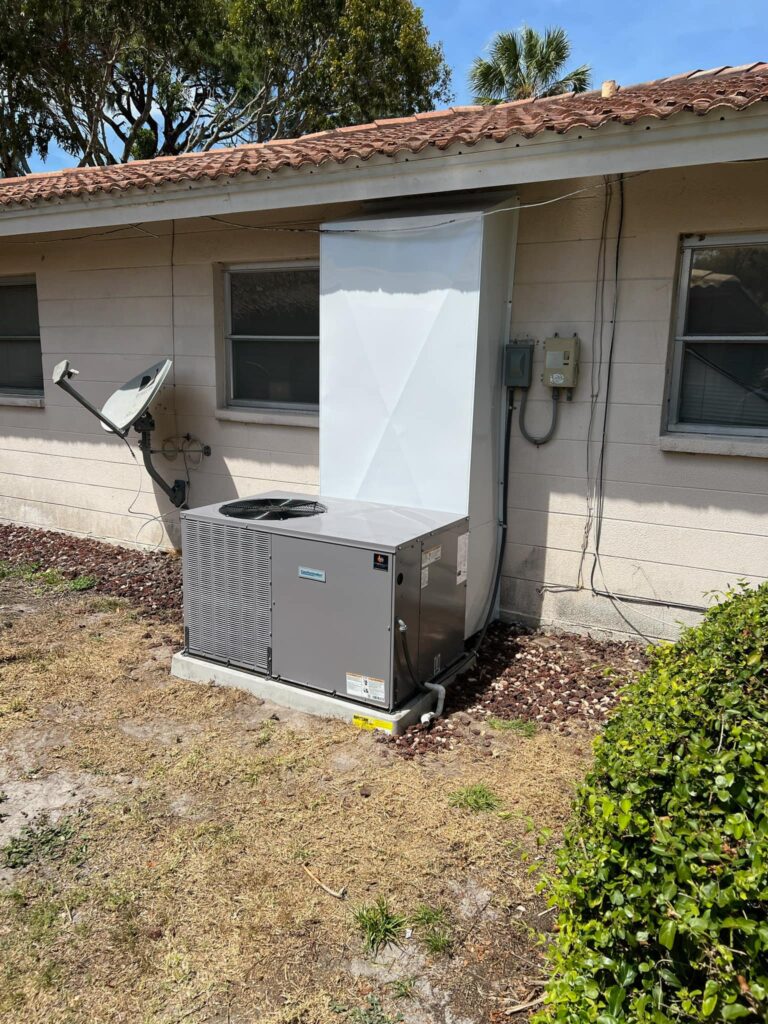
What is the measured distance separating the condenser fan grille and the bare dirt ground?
1.06 metres

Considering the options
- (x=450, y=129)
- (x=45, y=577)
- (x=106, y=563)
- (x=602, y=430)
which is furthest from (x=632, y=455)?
(x=45, y=577)

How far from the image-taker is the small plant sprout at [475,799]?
3.23 m

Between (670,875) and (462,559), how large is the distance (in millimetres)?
3036

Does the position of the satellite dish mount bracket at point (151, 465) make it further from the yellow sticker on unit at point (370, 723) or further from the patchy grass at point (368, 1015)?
the patchy grass at point (368, 1015)

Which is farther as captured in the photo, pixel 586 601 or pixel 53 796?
pixel 586 601

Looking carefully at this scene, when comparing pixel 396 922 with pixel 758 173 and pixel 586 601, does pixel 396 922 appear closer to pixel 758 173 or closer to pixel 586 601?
pixel 586 601

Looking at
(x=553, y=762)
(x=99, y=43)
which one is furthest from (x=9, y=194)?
(x=99, y=43)

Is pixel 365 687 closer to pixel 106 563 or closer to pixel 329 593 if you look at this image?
pixel 329 593

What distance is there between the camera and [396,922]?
257cm

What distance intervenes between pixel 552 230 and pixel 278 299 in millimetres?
2354

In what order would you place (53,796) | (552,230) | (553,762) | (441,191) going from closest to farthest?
(53,796)
(553,762)
(441,191)
(552,230)

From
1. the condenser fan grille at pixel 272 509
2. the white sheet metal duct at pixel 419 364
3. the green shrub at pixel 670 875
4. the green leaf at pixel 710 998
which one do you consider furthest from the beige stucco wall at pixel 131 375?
the green leaf at pixel 710 998

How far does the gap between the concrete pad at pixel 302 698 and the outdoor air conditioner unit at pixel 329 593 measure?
0.05 m

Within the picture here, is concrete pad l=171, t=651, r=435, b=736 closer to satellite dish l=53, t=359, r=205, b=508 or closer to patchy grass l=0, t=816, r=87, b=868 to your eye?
patchy grass l=0, t=816, r=87, b=868
